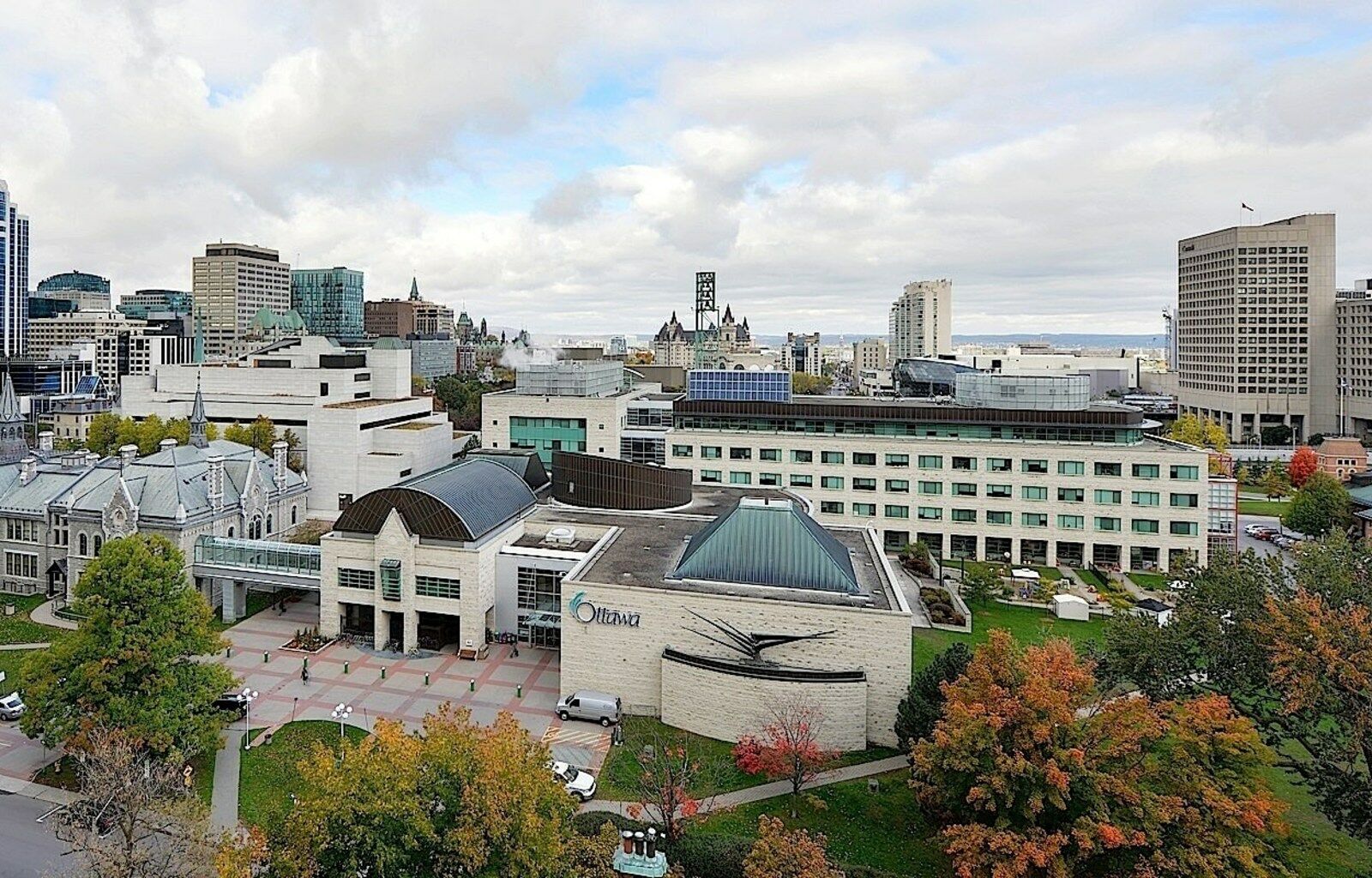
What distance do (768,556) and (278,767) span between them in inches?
1057

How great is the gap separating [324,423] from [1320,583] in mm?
87970

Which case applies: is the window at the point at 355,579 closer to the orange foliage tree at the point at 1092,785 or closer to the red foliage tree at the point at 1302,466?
the orange foliage tree at the point at 1092,785

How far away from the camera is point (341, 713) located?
38.7 meters

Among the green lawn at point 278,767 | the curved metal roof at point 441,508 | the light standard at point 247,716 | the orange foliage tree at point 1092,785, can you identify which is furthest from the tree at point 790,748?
the light standard at point 247,716

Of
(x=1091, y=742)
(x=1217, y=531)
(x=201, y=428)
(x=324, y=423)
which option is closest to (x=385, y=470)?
(x=324, y=423)

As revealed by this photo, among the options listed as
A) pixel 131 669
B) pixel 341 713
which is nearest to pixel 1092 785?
pixel 341 713

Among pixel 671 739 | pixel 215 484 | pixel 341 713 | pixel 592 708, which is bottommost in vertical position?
pixel 671 739

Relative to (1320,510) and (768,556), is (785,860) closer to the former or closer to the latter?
(768,556)

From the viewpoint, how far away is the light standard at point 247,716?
40.1 meters

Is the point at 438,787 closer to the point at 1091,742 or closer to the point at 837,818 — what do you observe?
the point at 837,818

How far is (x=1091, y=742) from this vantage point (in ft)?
93.6

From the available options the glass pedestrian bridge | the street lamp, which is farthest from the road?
the glass pedestrian bridge

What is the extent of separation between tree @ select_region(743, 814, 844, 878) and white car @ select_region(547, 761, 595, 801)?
10.5 m

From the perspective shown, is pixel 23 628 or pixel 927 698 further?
pixel 23 628
